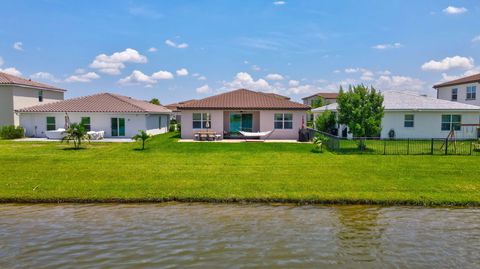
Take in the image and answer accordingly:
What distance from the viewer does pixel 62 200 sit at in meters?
11.7

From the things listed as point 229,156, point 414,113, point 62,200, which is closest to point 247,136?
point 229,156

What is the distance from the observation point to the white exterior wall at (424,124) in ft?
94.5

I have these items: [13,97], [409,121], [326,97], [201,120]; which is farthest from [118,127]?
[326,97]

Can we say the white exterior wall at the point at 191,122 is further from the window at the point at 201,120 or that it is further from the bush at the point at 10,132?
the bush at the point at 10,132

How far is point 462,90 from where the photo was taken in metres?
36.9

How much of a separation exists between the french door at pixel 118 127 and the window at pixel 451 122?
2634 centimetres

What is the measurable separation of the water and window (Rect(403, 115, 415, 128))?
1915 centimetres

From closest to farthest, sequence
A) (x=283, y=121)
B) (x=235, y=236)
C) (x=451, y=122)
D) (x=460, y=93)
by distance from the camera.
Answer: (x=235, y=236) < (x=451, y=122) < (x=283, y=121) < (x=460, y=93)

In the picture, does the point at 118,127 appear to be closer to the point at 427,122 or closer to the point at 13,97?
the point at 13,97

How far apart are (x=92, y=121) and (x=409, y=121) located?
26.2 metres

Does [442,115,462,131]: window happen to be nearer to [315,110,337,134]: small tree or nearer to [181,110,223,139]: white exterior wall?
[315,110,337,134]: small tree

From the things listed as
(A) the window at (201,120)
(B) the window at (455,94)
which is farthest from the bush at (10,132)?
(B) the window at (455,94)

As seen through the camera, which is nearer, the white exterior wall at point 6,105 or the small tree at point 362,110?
the small tree at point 362,110

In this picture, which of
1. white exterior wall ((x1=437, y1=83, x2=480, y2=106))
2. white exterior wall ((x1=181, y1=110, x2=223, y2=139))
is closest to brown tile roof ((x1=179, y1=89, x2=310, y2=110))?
white exterior wall ((x1=181, y1=110, x2=223, y2=139))
